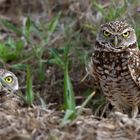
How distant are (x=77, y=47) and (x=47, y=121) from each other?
2.71 metres

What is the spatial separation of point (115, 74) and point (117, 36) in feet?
1.14

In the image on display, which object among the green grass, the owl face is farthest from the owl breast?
the owl face

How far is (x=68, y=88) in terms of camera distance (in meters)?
5.01

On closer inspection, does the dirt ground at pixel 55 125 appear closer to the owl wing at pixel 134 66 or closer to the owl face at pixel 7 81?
the owl face at pixel 7 81

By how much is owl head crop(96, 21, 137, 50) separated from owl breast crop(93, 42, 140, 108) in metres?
0.08

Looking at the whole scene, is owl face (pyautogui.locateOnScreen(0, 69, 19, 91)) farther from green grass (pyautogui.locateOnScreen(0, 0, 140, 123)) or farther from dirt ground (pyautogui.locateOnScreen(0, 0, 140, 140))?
dirt ground (pyautogui.locateOnScreen(0, 0, 140, 140))

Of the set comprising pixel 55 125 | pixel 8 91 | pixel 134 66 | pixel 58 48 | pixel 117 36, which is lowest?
pixel 55 125

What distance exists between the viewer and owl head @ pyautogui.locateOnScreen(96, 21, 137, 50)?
5812 millimetres

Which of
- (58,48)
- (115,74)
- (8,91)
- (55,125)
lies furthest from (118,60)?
(58,48)

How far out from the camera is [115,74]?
19.1ft

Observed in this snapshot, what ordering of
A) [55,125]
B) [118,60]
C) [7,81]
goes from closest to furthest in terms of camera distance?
1. [55,125]
2. [118,60]
3. [7,81]

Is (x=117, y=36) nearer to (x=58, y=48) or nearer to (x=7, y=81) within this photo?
(x=7, y=81)

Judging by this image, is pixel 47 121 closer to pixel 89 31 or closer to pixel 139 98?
pixel 139 98

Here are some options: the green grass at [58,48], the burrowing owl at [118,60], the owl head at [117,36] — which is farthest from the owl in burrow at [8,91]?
the owl head at [117,36]
